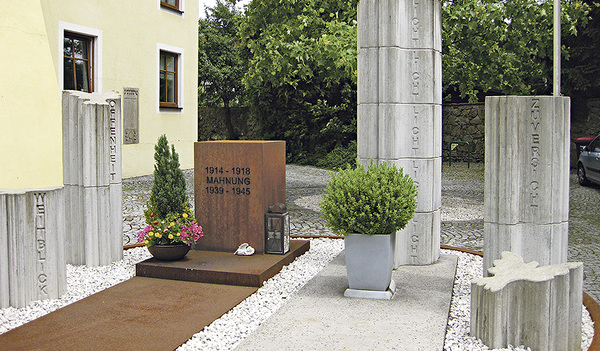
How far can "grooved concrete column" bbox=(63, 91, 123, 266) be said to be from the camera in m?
6.20

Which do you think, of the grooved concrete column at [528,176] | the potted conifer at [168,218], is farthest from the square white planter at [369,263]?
the potted conifer at [168,218]

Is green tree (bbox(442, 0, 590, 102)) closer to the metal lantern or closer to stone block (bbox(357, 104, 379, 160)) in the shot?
stone block (bbox(357, 104, 379, 160))

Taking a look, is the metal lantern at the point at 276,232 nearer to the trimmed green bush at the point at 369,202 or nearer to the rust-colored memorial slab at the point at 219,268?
the rust-colored memorial slab at the point at 219,268

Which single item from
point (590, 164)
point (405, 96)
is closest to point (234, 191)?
point (405, 96)

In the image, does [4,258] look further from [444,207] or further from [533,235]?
[444,207]

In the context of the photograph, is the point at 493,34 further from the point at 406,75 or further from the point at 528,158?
the point at 528,158

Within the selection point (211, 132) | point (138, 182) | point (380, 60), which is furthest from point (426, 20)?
point (211, 132)

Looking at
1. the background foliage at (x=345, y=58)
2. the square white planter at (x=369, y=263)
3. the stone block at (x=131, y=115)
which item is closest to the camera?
the square white planter at (x=369, y=263)

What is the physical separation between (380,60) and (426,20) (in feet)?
2.14

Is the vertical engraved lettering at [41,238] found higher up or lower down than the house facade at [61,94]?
lower down

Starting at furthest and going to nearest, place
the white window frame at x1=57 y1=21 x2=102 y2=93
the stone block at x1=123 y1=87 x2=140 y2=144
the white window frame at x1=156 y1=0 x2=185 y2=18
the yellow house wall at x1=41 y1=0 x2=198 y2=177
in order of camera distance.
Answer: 1. the white window frame at x1=156 y1=0 x2=185 y2=18
2. the stone block at x1=123 y1=87 x2=140 y2=144
3. the yellow house wall at x1=41 y1=0 x2=198 y2=177
4. the white window frame at x1=57 y1=21 x2=102 y2=93

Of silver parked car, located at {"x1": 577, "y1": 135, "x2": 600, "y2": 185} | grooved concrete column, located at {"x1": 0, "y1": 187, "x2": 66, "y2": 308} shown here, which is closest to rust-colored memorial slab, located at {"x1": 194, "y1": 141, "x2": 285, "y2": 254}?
grooved concrete column, located at {"x1": 0, "y1": 187, "x2": 66, "y2": 308}

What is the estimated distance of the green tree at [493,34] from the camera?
1054cm

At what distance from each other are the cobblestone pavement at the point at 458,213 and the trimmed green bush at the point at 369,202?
2164 mm
